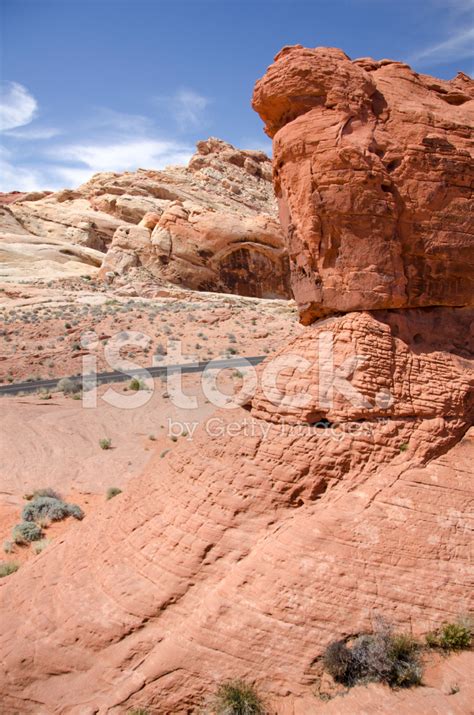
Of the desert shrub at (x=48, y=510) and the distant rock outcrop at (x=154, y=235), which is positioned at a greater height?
the distant rock outcrop at (x=154, y=235)

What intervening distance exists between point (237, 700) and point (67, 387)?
1726 cm

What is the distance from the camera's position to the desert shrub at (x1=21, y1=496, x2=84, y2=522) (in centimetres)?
1108

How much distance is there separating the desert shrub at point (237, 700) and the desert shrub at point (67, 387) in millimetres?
16705

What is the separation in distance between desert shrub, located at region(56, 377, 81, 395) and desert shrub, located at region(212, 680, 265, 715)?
16.7 m

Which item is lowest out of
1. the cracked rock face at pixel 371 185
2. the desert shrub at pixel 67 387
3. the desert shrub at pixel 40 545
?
the desert shrub at pixel 40 545

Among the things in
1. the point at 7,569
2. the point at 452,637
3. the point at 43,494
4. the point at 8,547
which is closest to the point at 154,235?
the point at 43,494

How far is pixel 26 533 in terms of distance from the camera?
10219 mm

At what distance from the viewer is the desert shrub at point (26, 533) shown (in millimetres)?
10141

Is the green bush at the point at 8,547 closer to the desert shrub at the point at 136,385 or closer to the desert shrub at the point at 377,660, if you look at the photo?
the desert shrub at the point at 377,660

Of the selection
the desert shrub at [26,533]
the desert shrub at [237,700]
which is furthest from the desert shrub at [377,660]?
the desert shrub at [26,533]

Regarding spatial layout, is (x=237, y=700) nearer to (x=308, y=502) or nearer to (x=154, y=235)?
(x=308, y=502)

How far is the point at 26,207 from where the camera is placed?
184 ft

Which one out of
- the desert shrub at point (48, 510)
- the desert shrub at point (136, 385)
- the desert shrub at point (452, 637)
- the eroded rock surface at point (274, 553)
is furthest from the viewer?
the desert shrub at point (136, 385)

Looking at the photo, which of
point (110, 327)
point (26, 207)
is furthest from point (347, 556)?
point (26, 207)
